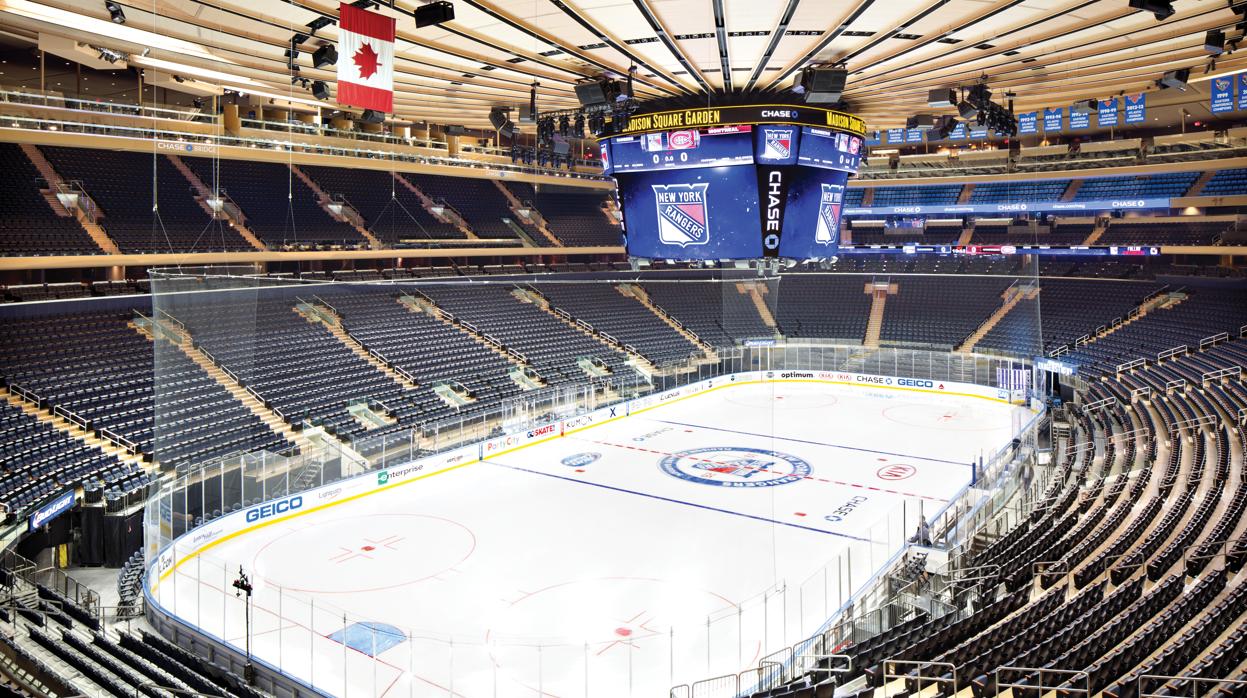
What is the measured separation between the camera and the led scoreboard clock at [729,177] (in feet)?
33.7

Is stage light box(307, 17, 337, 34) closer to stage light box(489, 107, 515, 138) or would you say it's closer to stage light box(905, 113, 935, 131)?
stage light box(489, 107, 515, 138)

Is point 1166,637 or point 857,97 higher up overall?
point 857,97

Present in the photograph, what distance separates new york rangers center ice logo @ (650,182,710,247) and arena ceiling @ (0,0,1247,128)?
1397mm

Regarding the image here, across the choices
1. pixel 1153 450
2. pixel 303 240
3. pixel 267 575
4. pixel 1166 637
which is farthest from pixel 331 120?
pixel 1166 637

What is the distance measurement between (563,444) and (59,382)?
11464 mm

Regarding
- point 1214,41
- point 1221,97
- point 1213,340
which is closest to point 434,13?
point 1214,41

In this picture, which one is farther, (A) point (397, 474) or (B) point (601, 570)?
(A) point (397, 474)

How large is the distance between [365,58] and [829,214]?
19.3 feet

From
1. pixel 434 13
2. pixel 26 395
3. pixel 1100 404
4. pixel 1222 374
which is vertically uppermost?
pixel 434 13

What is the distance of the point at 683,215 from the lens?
10.5 meters

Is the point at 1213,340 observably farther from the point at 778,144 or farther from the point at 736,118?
the point at 736,118

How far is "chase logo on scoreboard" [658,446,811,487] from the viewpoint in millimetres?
19391

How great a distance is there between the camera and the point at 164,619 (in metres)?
11.2

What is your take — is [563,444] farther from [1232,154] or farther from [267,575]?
[1232,154]
